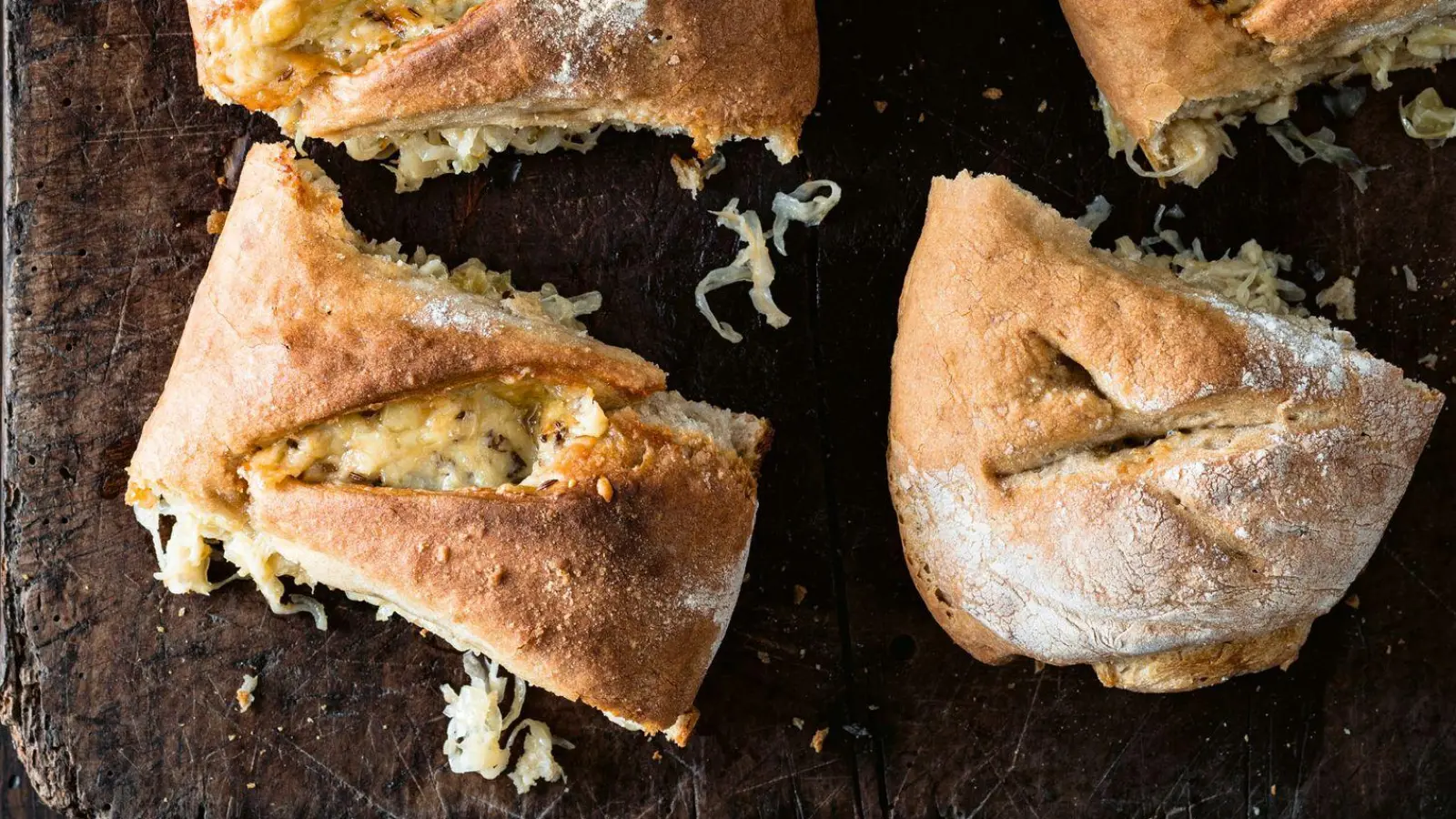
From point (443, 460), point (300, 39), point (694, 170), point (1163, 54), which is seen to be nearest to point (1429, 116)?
point (1163, 54)

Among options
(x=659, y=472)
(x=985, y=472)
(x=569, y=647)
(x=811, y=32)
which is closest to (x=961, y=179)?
(x=811, y=32)

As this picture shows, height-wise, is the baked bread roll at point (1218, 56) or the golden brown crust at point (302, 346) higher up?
the baked bread roll at point (1218, 56)

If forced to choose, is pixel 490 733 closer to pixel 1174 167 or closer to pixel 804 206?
pixel 804 206

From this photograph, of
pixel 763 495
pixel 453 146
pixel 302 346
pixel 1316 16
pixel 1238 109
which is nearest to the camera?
pixel 302 346

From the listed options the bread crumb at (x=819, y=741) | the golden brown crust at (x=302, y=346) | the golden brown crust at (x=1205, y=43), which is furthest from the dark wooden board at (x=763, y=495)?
the golden brown crust at (x=302, y=346)

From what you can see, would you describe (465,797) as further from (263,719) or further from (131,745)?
(131,745)

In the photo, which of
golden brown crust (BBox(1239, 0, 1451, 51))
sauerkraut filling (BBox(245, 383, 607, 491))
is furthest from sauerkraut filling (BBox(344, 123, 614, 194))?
golden brown crust (BBox(1239, 0, 1451, 51))

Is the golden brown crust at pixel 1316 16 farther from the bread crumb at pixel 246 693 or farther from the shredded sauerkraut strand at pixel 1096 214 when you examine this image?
the bread crumb at pixel 246 693
